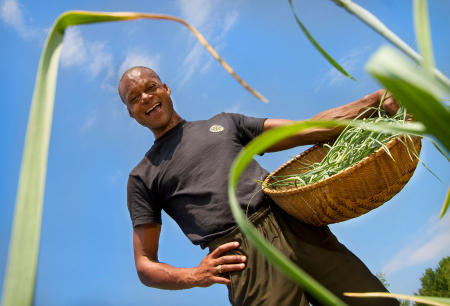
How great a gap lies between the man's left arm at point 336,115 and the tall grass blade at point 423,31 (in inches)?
27.4

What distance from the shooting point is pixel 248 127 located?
117 cm

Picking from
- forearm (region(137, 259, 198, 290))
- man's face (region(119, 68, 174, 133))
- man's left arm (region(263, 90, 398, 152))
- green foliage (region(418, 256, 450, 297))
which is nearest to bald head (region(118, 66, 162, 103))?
man's face (region(119, 68, 174, 133))

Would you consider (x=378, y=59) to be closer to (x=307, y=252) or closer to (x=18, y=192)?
(x=18, y=192)

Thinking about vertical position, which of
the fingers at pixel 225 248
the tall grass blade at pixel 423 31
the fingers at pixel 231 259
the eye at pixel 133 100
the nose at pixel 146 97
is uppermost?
the eye at pixel 133 100

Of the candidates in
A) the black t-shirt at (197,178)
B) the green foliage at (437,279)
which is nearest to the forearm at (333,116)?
the black t-shirt at (197,178)

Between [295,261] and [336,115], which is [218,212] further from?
[336,115]

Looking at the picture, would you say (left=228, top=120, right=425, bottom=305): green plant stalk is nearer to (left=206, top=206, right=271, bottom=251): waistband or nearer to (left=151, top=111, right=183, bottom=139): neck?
(left=206, top=206, right=271, bottom=251): waistband

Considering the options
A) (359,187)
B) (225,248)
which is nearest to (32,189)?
(359,187)

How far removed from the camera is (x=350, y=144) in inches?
31.9

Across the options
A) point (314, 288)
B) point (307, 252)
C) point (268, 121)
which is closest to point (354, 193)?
point (307, 252)

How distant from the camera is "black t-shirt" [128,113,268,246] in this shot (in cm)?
100

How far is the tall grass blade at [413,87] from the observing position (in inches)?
4.0

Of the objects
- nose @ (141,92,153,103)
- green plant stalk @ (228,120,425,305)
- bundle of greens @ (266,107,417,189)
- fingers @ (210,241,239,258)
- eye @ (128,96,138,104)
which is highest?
eye @ (128,96,138,104)

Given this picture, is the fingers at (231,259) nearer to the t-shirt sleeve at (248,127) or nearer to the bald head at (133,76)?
the t-shirt sleeve at (248,127)
